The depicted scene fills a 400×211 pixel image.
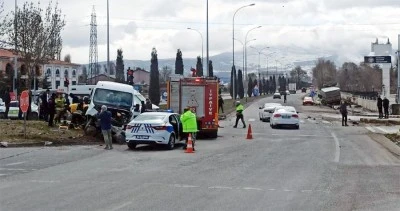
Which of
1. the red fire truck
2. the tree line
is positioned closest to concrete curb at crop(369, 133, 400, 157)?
the red fire truck

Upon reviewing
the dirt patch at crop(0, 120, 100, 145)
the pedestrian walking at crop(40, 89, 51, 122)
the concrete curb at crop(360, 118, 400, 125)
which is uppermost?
the pedestrian walking at crop(40, 89, 51, 122)

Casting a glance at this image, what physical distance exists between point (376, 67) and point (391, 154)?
440 ft

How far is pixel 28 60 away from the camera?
39.5 m

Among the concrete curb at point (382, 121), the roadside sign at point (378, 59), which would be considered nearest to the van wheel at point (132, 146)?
the concrete curb at point (382, 121)

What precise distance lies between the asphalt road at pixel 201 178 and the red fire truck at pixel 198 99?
4748 mm

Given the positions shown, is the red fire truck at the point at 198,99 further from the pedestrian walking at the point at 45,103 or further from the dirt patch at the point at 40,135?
the pedestrian walking at the point at 45,103

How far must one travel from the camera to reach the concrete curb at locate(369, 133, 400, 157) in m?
26.1

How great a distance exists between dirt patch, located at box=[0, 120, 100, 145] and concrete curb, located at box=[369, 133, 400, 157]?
1232 cm

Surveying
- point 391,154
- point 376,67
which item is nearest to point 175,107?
point 391,154

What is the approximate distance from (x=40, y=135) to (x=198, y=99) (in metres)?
8.02

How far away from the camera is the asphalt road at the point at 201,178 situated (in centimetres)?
1212

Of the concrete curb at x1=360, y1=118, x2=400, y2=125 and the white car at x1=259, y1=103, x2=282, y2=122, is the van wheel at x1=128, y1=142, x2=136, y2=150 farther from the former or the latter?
the concrete curb at x1=360, y1=118, x2=400, y2=125

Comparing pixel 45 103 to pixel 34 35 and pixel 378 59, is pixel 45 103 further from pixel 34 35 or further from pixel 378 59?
pixel 378 59

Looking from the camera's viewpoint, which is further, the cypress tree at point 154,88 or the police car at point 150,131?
the cypress tree at point 154,88
